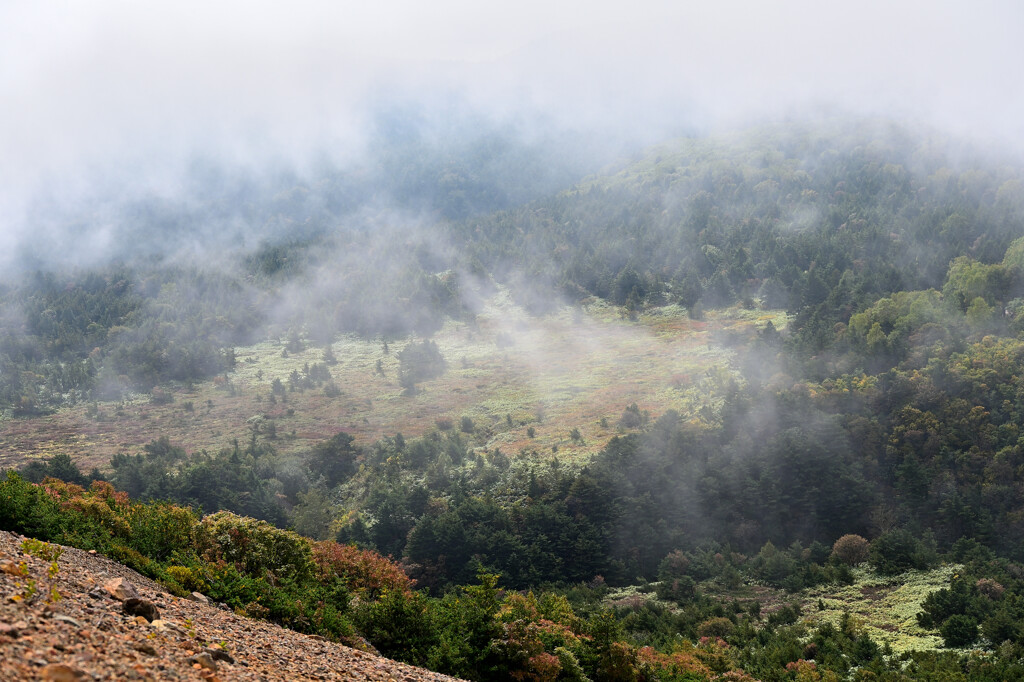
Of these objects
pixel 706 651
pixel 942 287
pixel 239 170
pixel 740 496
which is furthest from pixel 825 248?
pixel 239 170

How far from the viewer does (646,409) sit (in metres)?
69.6

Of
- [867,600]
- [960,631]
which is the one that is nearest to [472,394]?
[867,600]

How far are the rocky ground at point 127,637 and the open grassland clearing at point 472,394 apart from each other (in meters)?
49.2

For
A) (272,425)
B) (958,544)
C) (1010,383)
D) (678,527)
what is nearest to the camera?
(958,544)

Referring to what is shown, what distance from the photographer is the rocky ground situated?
21.1 feet

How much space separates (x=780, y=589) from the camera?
40.3m

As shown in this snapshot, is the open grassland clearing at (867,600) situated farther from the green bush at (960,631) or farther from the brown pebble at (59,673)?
the brown pebble at (59,673)

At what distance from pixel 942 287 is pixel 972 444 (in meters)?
35.0

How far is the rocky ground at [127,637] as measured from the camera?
642 cm

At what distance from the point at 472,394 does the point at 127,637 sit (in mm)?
73351

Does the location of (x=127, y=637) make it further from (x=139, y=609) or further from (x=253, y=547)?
(x=253, y=547)

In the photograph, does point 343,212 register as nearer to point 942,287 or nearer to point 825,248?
point 825,248

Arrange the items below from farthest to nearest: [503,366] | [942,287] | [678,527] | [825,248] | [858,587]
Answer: [825,248]
[503,366]
[942,287]
[678,527]
[858,587]

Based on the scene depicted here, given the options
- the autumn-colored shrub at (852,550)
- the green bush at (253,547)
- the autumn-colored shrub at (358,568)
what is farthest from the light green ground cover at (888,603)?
the green bush at (253,547)
